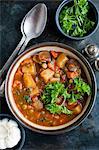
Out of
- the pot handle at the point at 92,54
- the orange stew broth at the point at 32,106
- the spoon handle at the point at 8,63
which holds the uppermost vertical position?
the pot handle at the point at 92,54

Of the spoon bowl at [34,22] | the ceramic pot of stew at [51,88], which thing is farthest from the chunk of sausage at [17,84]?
the spoon bowl at [34,22]

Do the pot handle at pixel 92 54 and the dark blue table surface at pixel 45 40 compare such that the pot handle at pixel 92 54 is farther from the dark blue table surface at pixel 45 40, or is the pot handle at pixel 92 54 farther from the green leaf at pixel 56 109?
the green leaf at pixel 56 109

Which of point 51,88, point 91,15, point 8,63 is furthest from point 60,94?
point 91,15

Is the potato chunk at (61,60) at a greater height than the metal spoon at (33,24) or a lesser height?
lesser

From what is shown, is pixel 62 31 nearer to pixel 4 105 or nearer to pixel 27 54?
pixel 27 54

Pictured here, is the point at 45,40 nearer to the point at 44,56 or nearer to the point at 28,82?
the point at 44,56
